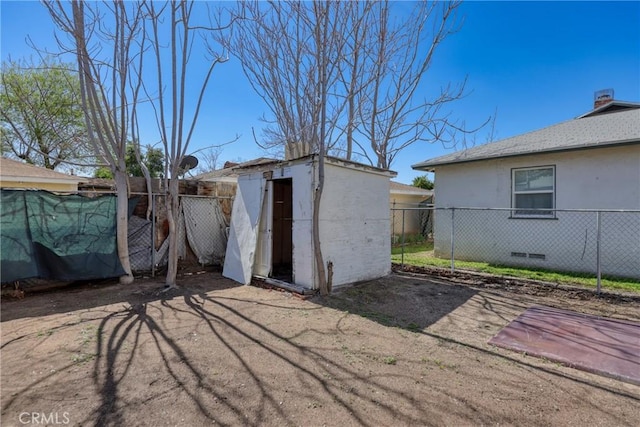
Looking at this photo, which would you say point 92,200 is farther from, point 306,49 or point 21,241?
point 306,49

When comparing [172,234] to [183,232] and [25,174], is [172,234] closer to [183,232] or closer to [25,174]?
[183,232]

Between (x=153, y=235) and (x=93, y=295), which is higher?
(x=153, y=235)

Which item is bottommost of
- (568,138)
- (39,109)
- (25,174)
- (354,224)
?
(354,224)

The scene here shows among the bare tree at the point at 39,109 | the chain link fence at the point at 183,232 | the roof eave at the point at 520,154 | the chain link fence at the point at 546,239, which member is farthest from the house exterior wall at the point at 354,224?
the bare tree at the point at 39,109

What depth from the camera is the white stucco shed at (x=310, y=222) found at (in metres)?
5.33

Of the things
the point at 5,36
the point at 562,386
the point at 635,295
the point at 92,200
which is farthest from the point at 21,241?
the point at 635,295

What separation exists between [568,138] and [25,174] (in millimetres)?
13425

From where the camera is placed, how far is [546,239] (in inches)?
280


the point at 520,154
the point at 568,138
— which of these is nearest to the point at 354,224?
the point at 520,154

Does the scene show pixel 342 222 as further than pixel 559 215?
No

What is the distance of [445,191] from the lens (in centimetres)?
892

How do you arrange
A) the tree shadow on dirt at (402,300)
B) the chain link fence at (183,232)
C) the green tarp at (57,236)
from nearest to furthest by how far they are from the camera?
the tree shadow on dirt at (402,300), the green tarp at (57,236), the chain link fence at (183,232)

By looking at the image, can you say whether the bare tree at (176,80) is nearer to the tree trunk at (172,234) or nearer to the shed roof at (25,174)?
the tree trunk at (172,234)
